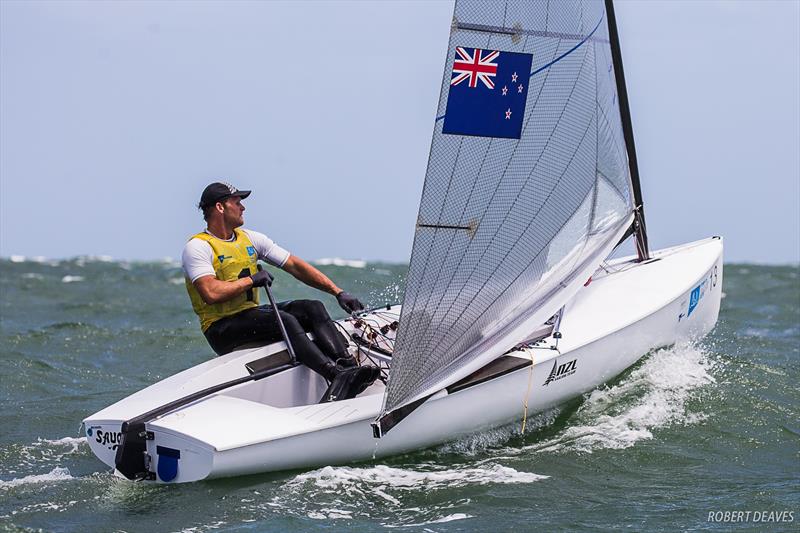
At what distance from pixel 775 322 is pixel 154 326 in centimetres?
635

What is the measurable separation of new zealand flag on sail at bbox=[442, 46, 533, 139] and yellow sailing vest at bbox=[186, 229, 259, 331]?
131 centimetres

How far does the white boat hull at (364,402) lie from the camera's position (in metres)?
4.40

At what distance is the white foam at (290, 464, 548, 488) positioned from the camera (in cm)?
443

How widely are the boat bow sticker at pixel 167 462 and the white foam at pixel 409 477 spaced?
0.48 metres

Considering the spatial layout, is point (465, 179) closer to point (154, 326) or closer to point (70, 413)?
point (70, 413)

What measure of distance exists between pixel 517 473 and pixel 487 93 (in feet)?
5.42

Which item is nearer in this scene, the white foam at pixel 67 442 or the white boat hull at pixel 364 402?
the white boat hull at pixel 364 402

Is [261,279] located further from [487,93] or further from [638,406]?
[638,406]

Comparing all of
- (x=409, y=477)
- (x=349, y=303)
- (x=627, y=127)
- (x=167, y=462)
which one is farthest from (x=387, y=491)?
(x=627, y=127)

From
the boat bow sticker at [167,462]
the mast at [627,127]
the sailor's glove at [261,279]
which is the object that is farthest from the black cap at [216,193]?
the mast at [627,127]

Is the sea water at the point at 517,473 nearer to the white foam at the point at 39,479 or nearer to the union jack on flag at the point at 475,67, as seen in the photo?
the white foam at the point at 39,479

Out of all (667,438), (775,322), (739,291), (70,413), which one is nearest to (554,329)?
(667,438)

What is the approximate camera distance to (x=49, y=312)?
1259 centimetres

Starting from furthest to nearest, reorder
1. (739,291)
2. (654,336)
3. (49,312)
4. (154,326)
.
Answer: (739,291) → (49,312) → (154,326) → (654,336)
